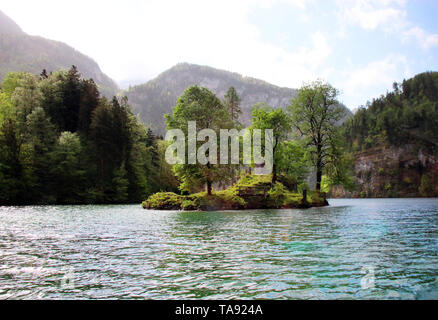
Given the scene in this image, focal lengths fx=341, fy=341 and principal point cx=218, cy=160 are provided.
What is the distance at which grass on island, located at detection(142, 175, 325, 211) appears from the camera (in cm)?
→ 4284

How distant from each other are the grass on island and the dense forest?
2457 cm

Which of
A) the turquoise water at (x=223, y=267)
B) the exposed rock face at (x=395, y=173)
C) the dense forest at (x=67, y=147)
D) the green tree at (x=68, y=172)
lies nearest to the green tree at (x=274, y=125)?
the turquoise water at (x=223, y=267)

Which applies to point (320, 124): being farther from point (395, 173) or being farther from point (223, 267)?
point (395, 173)

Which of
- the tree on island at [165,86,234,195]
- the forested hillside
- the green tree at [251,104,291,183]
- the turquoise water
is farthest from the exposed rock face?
the turquoise water

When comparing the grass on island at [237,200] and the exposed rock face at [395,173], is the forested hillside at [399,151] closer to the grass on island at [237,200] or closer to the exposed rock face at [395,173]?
the exposed rock face at [395,173]

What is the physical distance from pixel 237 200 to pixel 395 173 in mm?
134208

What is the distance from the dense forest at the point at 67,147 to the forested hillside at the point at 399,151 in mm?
109160

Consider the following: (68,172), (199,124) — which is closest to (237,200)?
(199,124)

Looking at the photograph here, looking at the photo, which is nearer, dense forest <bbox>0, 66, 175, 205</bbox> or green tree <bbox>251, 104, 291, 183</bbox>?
green tree <bbox>251, 104, 291, 183</bbox>

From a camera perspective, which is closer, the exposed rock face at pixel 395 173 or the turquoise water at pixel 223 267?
the turquoise water at pixel 223 267

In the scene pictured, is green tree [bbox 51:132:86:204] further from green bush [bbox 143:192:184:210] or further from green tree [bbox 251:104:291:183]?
green tree [bbox 251:104:291:183]

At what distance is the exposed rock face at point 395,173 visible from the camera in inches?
5645
